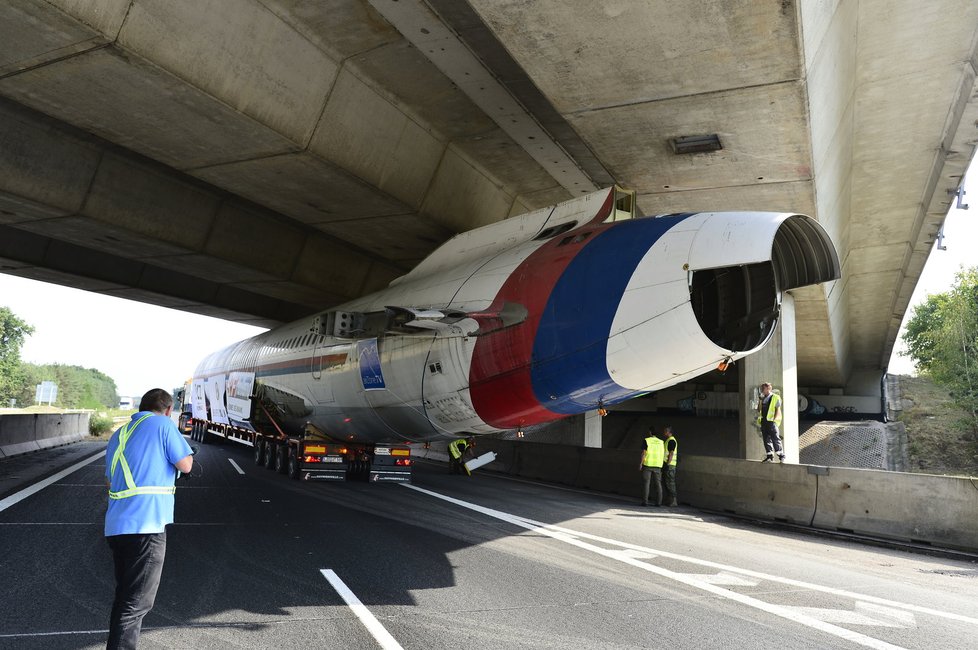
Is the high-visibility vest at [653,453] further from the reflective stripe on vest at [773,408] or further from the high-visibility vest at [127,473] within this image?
the high-visibility vest at [127,473]

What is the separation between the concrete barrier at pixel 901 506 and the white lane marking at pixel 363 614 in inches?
352

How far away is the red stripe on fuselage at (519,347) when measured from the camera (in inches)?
320

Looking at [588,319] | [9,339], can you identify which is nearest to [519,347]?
[588,319]

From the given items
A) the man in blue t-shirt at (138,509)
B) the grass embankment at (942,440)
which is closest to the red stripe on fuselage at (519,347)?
the man in blue t-shirt at (138,509)

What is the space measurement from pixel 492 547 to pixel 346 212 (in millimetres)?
7428

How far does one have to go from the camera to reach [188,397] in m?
30.4

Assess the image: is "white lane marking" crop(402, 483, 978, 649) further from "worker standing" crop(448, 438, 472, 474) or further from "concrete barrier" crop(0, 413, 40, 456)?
"concrete barrier" crop(0, 413, 40, 456)

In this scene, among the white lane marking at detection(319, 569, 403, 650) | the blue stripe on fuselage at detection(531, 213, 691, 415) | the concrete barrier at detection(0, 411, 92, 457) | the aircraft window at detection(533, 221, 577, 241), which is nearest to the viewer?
the white lane marking at detection(319, 569, 403, 650)

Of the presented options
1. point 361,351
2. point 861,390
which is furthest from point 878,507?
point 861,390

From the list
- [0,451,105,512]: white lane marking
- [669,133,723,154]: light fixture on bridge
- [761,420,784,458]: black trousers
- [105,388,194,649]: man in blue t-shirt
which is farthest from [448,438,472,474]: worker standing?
[105,388,194,649]: man in blue t-shirt

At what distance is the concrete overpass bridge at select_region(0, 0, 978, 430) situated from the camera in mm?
7707

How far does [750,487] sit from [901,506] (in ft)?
9.95

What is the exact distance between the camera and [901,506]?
35.0ft

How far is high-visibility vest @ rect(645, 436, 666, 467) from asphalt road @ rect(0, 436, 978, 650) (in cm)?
256
